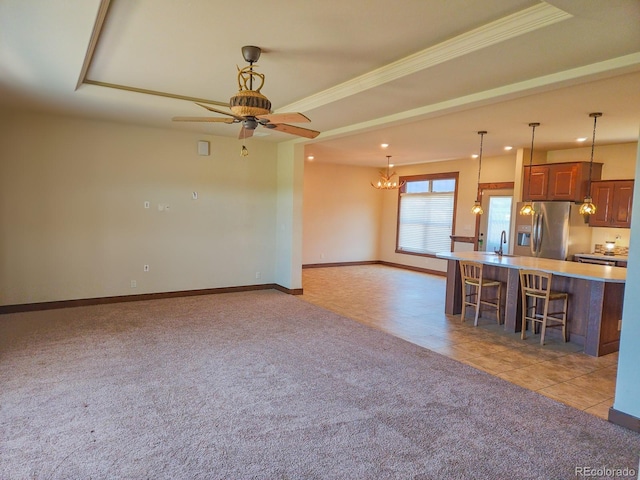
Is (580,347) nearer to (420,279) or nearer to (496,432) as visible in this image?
(496,432)

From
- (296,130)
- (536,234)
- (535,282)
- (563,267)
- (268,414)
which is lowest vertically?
(268,414)

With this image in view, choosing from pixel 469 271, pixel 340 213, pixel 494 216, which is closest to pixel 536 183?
pixel 494 216

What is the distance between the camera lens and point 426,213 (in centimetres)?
1030

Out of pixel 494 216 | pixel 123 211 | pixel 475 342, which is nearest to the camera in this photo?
pixel 475 342

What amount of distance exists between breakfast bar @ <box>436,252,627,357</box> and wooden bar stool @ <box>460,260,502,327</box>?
3.8 inches

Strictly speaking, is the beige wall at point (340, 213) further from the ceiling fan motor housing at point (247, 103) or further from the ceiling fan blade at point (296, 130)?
the ceiling fan motor housing at point (247, 103)

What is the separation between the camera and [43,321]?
202 inches

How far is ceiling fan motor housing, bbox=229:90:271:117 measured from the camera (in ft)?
10.4

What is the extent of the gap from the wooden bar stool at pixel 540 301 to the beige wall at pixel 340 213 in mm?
5927

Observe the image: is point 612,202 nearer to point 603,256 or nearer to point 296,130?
point 603,256

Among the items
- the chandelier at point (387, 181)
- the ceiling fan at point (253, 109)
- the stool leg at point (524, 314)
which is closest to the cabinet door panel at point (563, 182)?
the stool leg at point (524, 314)

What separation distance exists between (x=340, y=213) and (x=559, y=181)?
528 cm

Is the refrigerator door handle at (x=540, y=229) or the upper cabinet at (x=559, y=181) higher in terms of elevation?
the upper cabinet at (x=559, y=181)

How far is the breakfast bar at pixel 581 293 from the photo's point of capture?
440cm
